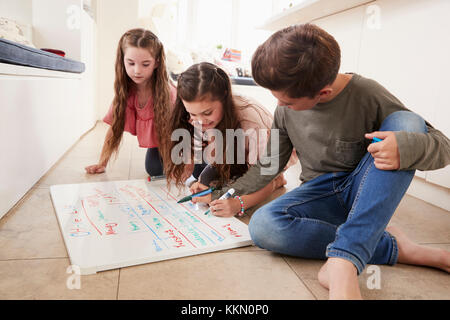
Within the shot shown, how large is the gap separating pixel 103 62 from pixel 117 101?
183 cm

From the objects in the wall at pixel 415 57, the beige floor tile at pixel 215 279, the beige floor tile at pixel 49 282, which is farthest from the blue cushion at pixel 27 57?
the wall at pixel 415 57

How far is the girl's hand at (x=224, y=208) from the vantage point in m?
0.86

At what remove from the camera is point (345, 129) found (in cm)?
71

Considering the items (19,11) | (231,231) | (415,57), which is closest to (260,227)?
(231,231)

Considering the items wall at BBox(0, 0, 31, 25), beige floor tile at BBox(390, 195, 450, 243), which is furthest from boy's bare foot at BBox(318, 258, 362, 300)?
wall at BBox(0, 0, 31, 25)

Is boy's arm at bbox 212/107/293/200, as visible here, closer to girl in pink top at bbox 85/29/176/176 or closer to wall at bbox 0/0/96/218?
girl in pink top at bbox 85/29/176/176

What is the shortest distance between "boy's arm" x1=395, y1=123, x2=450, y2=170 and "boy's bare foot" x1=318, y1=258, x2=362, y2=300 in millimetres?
181

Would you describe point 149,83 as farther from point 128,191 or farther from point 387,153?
point 387,153

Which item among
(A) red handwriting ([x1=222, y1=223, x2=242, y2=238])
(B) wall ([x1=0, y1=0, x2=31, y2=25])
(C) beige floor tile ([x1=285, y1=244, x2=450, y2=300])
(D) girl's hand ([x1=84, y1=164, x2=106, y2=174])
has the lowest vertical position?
(C) beige floor tile ([x1=285, y1=244, x2=450, y2=300])

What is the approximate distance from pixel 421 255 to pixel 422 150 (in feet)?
0.80

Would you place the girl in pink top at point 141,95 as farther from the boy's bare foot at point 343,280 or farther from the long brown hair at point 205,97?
the boy's bare foot at point 343,280

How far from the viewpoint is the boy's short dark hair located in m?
0.58

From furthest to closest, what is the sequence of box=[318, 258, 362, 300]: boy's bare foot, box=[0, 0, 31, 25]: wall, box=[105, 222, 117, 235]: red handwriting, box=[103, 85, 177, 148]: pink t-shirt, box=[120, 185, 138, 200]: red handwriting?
box=[0, 0, 31, 25]: wall < box=[103, 85, 177, 148]: pink t-shirt < box=[120, 185, 138, 200]: red handwriting < box=[105, 222, 117, 235]: red handwriting < box=[318, 258, 362, 300]: boy's bare foot
